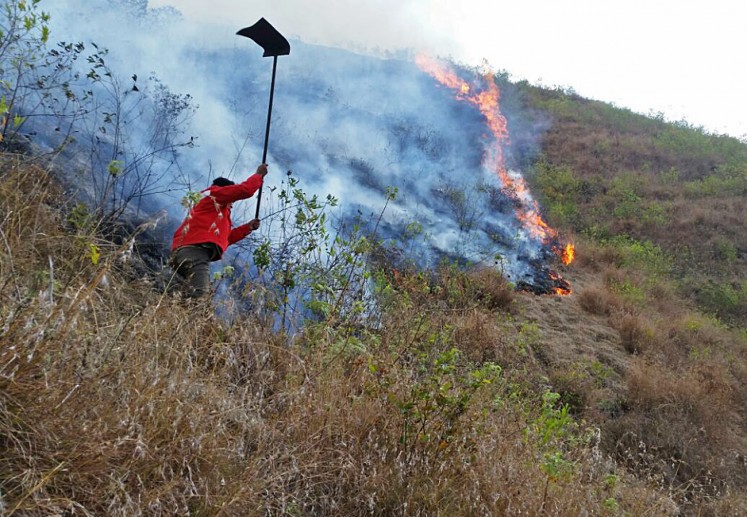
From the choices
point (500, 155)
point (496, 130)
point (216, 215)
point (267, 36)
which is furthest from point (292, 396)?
point (496, 130)

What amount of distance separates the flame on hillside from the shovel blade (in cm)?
619

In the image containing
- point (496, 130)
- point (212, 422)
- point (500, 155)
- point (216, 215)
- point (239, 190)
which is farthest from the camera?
point (496, 130)

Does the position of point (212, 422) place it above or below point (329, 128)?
below

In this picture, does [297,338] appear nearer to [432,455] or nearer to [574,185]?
[432,455]

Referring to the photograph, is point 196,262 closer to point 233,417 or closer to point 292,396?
point 292,396

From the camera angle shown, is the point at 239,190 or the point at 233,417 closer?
the point at 233,417

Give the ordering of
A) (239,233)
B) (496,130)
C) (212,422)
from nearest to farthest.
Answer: (212,422), (239,233), (496,130)

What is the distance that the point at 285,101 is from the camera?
35.2 feet

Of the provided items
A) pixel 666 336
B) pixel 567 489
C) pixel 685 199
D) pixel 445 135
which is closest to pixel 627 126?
pixel 685 199

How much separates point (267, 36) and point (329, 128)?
6512mm

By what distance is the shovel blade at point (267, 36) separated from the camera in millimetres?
4395

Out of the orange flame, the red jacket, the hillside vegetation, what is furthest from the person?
the orange flame

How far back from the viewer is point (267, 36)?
441 cm

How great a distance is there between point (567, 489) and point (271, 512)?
4.72ft
